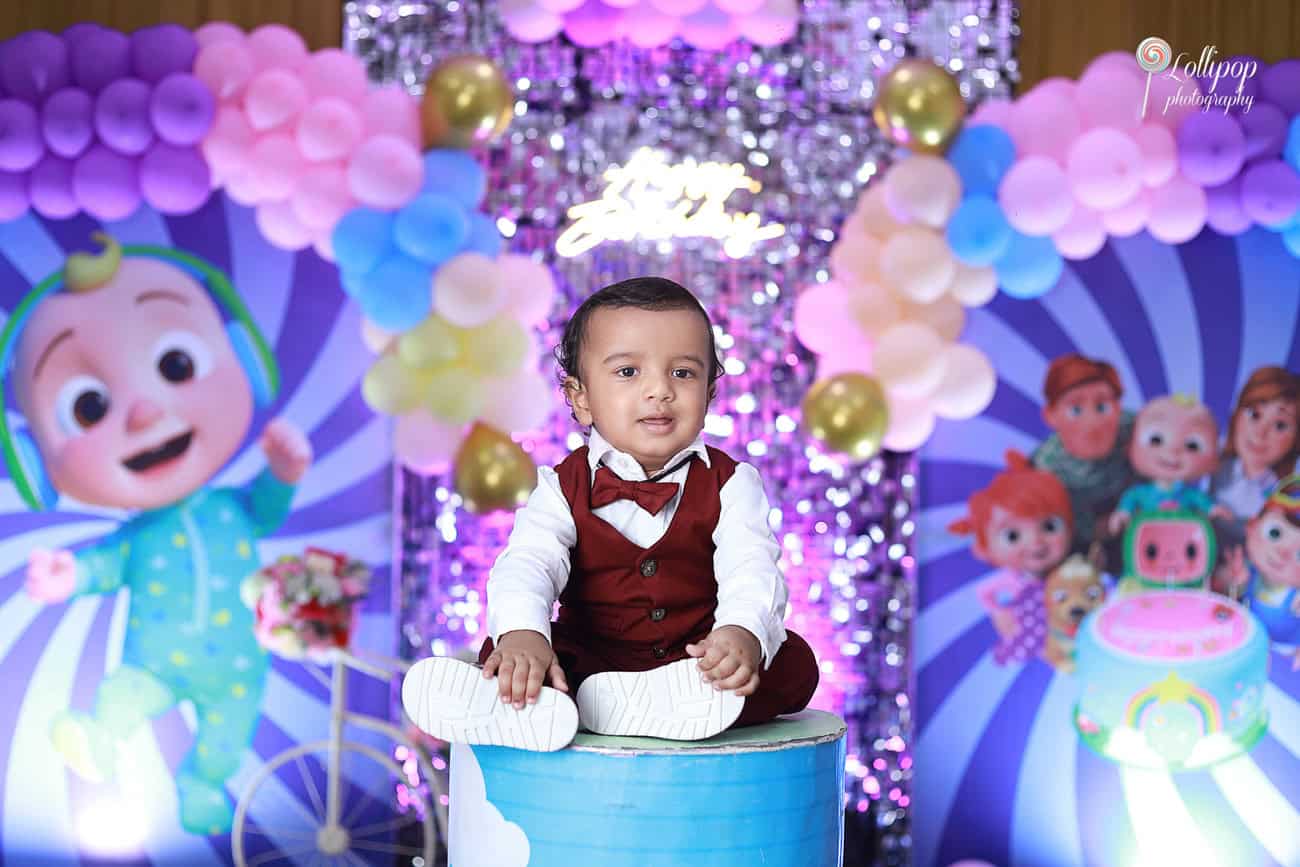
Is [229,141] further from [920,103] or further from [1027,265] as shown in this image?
[1027,265]

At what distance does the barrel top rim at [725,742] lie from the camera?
4.41ft

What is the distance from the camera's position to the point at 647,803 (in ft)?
4.39

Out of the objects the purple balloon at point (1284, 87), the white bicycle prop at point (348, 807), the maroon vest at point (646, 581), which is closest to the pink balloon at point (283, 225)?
the white bicycle prop at point (348, 807)

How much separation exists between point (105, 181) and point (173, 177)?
0.20 metres

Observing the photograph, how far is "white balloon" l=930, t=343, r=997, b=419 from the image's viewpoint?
3760mm

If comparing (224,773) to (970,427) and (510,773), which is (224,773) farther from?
(510,773)

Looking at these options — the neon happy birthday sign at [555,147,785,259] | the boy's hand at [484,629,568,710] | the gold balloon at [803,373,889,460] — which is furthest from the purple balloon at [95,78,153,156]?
the boy's hand at [484,629,568,710]

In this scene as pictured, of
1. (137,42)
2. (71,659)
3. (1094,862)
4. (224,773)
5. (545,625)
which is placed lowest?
(1094,862)

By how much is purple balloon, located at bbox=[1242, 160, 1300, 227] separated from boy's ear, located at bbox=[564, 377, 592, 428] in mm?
2932

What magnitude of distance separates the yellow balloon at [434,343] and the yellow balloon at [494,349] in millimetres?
33

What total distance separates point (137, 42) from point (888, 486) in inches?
102

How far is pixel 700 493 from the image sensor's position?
1.65m

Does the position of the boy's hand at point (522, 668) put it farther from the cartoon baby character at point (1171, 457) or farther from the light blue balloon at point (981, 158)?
the cartoon baby character at point (1171, 457)

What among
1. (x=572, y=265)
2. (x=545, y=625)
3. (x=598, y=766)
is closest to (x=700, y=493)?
(x=545, y=625)
